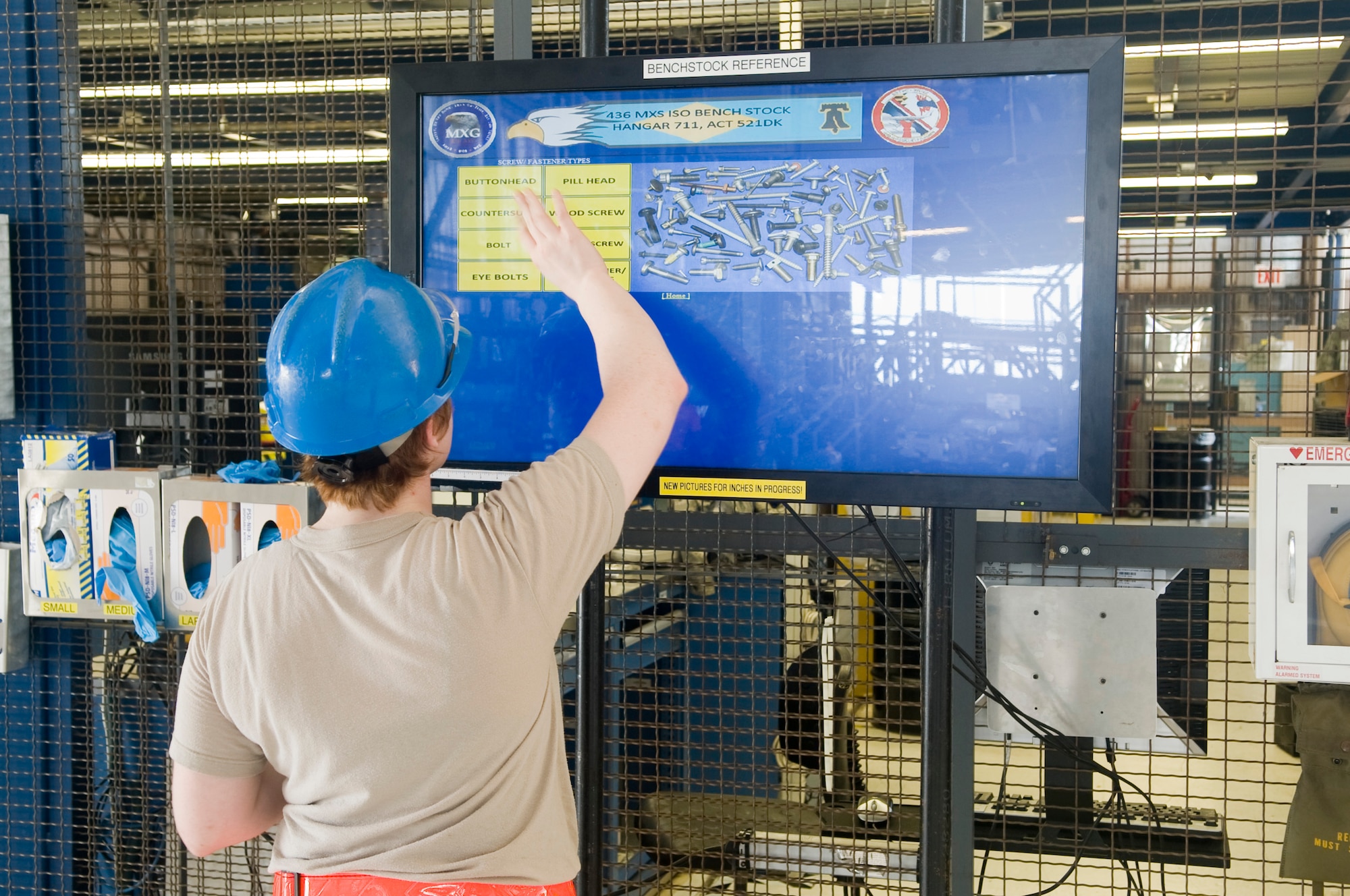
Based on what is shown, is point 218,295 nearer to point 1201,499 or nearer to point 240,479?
point 240,479

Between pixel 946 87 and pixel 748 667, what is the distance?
2.02 meters

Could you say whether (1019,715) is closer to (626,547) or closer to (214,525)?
(626,547)

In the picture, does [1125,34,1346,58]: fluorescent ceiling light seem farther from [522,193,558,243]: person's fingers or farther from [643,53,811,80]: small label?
[522,193,558,243]: person's fingers

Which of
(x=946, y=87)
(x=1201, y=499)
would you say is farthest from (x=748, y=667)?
(x=1201, y=499)

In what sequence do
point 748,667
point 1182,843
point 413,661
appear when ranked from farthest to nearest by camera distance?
point 748,667
point 1182,843
point 413,661

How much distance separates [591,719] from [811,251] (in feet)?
3.03

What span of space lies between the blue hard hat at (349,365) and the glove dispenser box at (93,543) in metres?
1.44

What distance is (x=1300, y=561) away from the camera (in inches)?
75.0

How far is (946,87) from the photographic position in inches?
61.8

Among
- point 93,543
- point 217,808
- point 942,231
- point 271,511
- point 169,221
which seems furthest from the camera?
point 169,221

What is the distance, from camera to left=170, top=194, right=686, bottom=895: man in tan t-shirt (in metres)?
1.15

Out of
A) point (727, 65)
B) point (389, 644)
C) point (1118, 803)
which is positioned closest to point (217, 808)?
point (389, 644)

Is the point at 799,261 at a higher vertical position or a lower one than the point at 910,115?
lower

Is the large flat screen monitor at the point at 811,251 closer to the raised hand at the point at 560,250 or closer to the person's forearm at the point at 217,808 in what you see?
the raised hand at the point at 560,250
